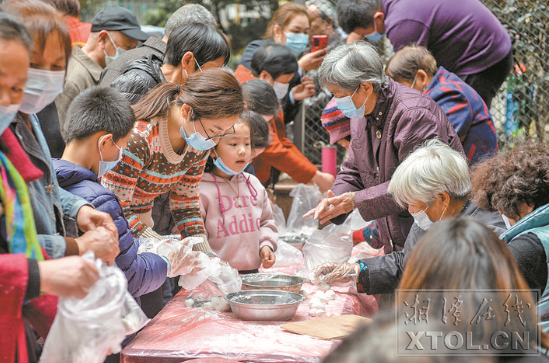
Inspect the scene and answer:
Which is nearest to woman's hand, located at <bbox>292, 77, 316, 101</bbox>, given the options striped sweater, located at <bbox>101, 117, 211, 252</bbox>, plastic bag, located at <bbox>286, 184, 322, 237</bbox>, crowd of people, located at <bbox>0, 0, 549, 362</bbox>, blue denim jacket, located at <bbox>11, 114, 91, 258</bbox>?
crowd of people, located at <bbox>0, 0, 549, 362</bbox>

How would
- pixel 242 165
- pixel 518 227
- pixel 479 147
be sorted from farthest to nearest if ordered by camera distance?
pixel 479 147 → pixel 242 165 → pixel 518 227

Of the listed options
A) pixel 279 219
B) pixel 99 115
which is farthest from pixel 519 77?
pixel 99 115

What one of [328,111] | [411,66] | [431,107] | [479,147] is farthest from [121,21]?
[479,147]

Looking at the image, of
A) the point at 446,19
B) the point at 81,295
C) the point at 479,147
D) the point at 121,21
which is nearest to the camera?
the point at 81,295

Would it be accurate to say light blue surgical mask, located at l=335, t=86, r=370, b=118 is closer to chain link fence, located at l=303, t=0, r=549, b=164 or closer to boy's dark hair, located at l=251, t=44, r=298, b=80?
boy's dark hair, located at l=251, t=44, r=298, b=80

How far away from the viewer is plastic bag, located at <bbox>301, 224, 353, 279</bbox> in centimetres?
304

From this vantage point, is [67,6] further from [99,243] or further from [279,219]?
[99,243]

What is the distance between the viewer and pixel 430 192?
2.42 m

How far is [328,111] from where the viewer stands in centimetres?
357

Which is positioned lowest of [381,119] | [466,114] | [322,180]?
[322,180]

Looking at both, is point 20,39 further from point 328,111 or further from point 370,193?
point 328,111

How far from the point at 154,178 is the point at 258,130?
0.99 m

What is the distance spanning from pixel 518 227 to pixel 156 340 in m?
1.39

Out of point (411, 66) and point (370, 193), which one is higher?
point (411, 66)
